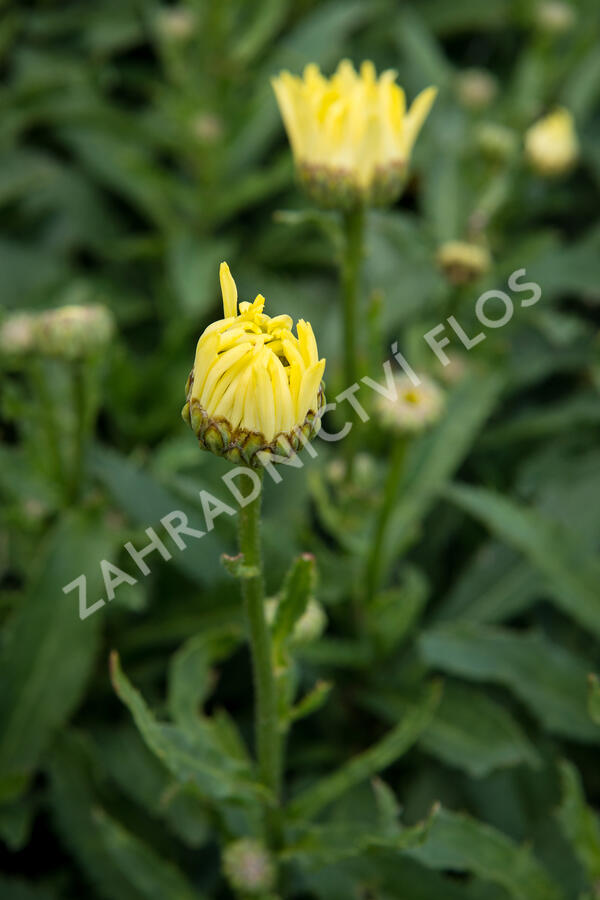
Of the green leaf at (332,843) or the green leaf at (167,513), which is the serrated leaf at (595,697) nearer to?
the green leaf at (332,843)

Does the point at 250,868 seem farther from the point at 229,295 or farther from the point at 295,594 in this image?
the point at 229,295

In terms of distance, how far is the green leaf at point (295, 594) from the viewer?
1.32m

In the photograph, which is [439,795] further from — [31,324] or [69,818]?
[31,324]

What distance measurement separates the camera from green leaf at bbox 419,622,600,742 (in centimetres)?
195

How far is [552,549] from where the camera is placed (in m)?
2.01

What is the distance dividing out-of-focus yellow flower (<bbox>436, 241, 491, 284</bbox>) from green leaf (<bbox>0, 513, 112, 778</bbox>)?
39.4 inches

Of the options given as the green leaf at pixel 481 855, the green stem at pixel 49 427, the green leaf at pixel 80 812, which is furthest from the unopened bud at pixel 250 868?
the green stem at pixel 49 427

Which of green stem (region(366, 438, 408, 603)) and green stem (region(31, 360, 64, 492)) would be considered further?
green stem (region(31, 360, 64, 492))

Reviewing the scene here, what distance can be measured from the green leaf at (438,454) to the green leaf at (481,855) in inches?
23.1

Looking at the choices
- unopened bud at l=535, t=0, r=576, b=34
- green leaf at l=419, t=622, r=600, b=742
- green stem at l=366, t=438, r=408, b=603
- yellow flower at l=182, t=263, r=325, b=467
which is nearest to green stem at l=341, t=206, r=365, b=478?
green stem at l=366, t=438, r=408, b=603

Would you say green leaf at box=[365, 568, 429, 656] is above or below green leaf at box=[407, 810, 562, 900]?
above

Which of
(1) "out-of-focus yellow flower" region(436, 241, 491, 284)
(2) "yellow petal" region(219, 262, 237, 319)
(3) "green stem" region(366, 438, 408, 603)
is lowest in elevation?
(3) "green stem" region(366, 438, 408, 603)

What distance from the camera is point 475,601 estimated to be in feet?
7.34

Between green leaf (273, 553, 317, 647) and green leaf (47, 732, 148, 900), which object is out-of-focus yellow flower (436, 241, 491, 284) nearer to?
green leaf (273, 553, 317, 647)
